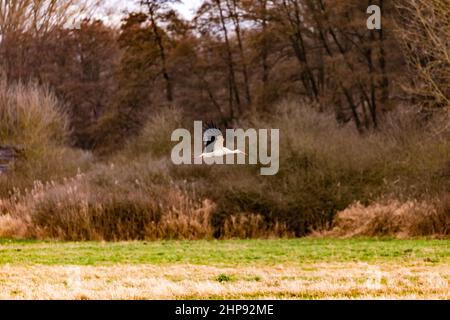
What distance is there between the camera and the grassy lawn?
10945 mm

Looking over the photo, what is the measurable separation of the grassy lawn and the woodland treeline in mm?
15307

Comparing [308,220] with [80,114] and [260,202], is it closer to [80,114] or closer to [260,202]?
[260,202]

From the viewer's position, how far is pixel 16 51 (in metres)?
46.5

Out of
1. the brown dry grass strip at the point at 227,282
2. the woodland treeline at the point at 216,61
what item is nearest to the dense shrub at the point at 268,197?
the woodland treeline at the point at 216,61

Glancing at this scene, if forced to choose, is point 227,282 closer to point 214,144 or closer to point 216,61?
point 214,144

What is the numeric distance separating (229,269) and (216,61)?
98.3 ft

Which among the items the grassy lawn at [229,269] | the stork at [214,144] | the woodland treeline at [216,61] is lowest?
the grassy lawn at [229,269]

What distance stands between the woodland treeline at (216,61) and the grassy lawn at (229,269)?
1531cm

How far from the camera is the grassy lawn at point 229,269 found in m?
10.9

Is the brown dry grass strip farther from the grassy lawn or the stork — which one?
the stork

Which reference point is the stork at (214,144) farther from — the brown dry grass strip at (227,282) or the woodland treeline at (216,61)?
the woodland treeline at (216,61)

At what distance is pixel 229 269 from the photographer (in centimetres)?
1455

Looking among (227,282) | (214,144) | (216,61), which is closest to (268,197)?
(214,144)

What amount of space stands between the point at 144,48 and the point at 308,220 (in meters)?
19.7
